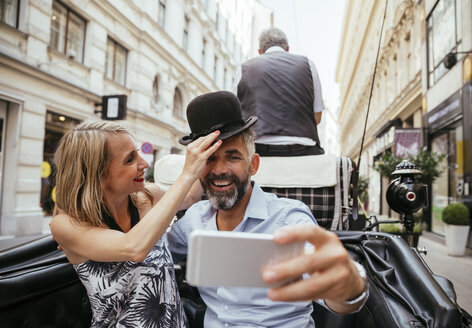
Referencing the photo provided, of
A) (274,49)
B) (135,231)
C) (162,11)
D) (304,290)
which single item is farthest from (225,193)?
(162,11)

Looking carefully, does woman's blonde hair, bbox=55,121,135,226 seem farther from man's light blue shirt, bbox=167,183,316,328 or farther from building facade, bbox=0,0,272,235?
building facade, bbox=0,0,272,235

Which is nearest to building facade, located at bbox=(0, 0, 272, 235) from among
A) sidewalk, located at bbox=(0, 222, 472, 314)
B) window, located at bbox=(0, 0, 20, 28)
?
window, located at bbox=(0, 0, 20, 28)

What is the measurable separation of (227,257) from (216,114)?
3.77 ft

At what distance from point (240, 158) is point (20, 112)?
25.3ft

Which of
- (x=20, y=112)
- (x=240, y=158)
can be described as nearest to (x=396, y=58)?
(x=20, y=112)

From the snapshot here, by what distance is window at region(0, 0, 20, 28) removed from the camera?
273 inches

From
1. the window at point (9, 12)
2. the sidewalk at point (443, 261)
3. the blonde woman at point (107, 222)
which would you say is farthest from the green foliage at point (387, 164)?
the window at point (9, 12)

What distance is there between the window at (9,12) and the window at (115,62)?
1913mm

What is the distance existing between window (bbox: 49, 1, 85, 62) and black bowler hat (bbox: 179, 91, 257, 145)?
8.03 m

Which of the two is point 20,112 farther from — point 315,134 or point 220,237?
point 220,237

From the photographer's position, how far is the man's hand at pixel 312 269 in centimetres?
64

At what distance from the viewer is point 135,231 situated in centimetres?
127

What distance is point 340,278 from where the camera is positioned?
70 cm

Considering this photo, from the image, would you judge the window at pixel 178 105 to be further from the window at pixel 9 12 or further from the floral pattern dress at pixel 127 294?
the floral pattern dress at pixel 127 294
